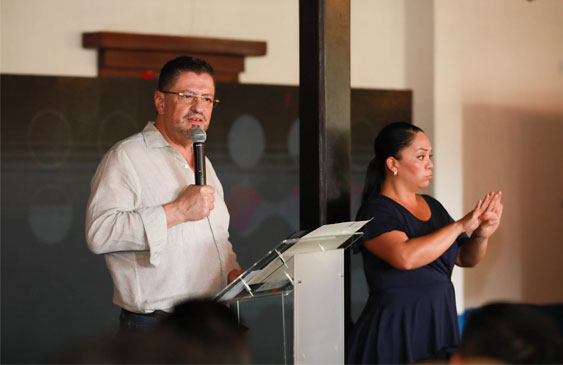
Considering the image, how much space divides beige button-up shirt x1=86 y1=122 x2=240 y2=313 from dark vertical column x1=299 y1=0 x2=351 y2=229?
43cm

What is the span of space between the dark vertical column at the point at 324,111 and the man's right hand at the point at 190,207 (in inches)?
A: 21.0

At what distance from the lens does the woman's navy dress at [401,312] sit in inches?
110

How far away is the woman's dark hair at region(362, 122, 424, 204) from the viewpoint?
2.96 metres

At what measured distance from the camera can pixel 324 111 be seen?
117 inches

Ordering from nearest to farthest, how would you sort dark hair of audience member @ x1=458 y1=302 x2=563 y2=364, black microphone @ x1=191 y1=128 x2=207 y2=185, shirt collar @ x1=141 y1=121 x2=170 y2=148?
dark hair of audience member @ x1=458 y1=302 x2=563 y2=364 < black microphone @ x1=191 y1=128 x2=207 y2=185 < shirt collar @ x1=141 y1=121 x2=170 y2=148

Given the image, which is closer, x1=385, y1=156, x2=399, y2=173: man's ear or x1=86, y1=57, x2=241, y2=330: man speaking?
x1=86, y1=57, x2=241, y2=330: man speaking

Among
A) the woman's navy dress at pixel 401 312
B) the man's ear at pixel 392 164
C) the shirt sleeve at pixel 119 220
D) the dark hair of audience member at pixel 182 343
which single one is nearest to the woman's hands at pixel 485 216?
the woman's navy dress at pixel 401 312

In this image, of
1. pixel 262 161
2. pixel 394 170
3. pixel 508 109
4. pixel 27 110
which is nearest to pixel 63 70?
pixel 27 110

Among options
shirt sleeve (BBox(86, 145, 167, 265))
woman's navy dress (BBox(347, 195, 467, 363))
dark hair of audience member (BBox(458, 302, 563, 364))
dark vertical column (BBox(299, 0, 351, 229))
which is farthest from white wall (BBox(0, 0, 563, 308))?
dark hair of audience member (BBox(458, 302, 563, 364))

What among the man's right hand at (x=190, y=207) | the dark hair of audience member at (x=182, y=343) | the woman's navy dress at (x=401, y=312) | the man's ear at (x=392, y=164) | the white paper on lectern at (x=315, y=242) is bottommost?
the woman's navy dress at (x=401, y=312)

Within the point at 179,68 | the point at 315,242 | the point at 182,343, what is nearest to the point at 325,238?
the point at 315,242

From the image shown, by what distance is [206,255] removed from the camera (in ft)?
9.25

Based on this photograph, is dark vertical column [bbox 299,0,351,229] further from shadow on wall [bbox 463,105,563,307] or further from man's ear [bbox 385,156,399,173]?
shadow on wall [bbox 463,105,563,307]

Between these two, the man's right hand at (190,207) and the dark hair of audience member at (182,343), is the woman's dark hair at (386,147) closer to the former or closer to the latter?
the man's right hand at (190,207)
